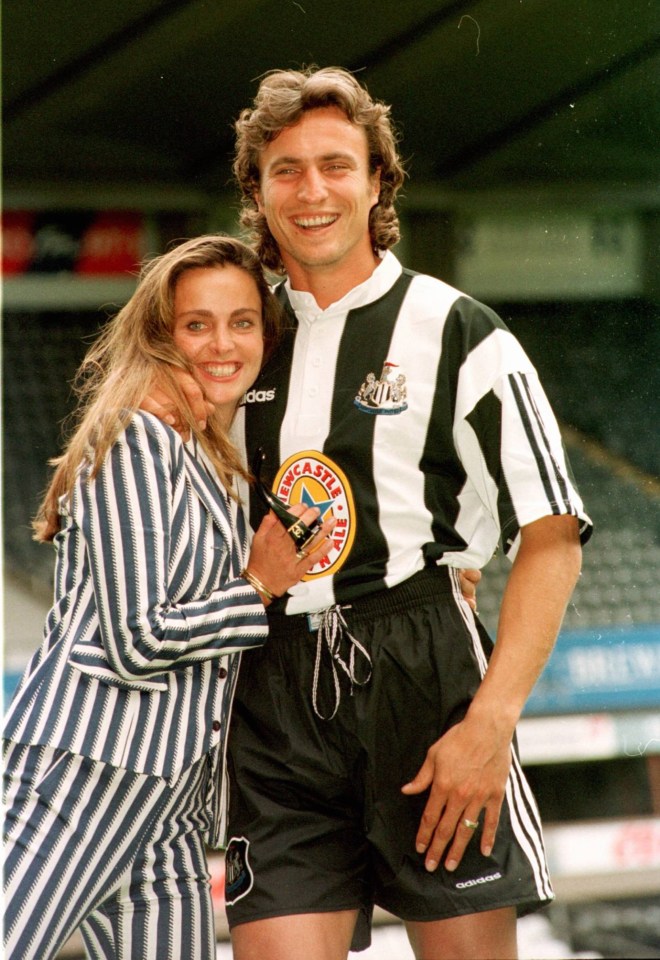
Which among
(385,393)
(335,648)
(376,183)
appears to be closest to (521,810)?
(335,648)

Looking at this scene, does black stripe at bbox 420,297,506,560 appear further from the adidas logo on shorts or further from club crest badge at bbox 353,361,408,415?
the adidas logo on shorts

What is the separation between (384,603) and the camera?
125cm

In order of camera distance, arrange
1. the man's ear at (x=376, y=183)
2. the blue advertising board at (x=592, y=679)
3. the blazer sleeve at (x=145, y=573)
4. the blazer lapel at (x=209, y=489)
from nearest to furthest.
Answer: the blazer sleeve at (x=145, y=573)
the blazer lapel at (x=209, y=489)
the man's ear at (x=376, y=183)
the blue advertising board at (x=592, y=679)

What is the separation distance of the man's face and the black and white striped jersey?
6 cm

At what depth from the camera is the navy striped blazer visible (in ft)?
3.74

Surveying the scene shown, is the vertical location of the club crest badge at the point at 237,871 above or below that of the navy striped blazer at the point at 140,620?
below

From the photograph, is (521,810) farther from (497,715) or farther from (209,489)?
(209,489)

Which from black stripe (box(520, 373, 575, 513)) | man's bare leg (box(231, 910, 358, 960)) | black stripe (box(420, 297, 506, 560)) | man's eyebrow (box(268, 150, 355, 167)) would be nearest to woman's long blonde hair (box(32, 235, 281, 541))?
man's eyebrow (box(268, 150, 355, 167))

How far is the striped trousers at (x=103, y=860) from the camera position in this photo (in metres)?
1.14

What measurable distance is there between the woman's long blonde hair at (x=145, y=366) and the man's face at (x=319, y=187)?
0.07 meters

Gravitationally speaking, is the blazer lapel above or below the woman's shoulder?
below

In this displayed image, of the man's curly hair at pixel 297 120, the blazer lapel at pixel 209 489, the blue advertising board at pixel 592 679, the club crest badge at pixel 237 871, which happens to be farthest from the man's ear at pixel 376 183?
the blue advertising board at pixel 592 679

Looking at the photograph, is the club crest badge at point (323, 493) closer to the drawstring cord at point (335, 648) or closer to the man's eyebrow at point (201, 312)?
the drawstring cord at point (335, 648)

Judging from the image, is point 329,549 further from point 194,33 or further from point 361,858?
point 194,33
